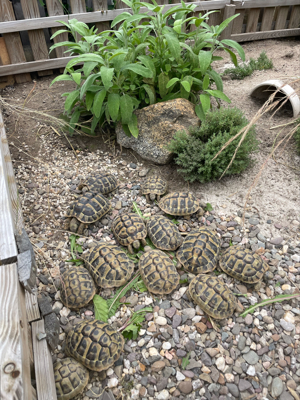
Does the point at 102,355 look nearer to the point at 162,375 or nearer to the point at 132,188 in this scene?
the point at 162,375

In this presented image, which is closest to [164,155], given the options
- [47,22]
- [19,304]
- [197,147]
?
[197,147]

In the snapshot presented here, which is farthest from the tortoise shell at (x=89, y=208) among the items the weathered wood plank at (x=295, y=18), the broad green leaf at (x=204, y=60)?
the weathered wood plank at (x=295, y=18)

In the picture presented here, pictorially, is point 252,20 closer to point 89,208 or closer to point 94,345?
point 89,208

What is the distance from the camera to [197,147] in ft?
12.6

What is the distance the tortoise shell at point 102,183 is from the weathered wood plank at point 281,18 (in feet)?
19.8

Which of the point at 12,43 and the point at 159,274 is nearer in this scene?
the point at 159,274

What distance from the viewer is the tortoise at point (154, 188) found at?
3723mm

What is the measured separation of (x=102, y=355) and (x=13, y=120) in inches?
161

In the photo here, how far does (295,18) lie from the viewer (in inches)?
281

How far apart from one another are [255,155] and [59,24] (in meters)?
4.14

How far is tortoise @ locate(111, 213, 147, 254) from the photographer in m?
3.21

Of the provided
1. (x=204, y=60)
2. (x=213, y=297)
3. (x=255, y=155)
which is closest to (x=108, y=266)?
(x=213, y=297)

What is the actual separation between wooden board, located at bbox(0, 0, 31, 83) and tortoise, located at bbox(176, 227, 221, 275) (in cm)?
481

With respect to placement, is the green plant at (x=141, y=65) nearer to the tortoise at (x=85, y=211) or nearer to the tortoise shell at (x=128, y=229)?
the tortoise at (x=85, y=211)
